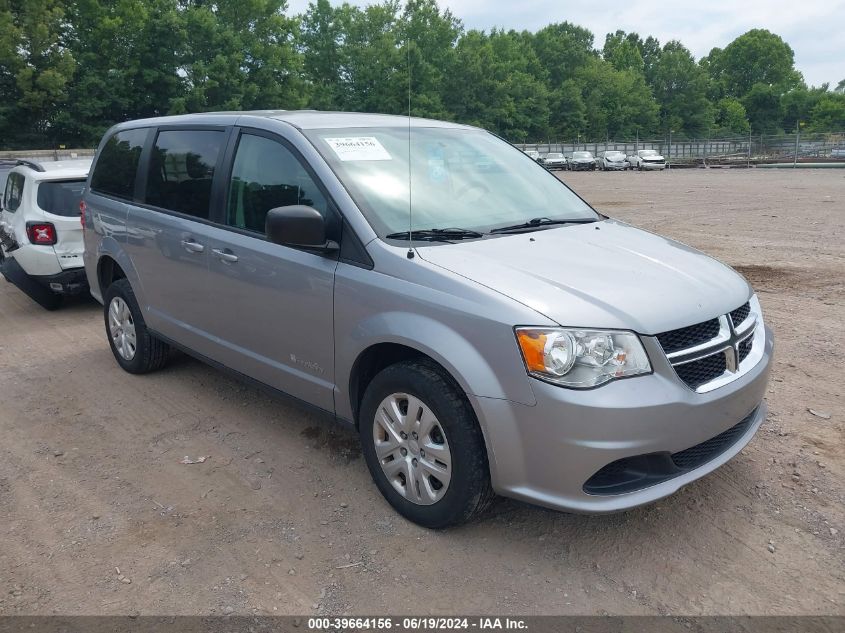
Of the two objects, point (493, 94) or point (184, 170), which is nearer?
point (184, 170)

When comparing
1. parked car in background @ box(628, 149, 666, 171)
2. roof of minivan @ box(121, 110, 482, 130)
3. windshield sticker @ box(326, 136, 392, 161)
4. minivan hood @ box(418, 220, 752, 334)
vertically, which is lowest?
minivan hood @ box(418, 220, 752, 334)

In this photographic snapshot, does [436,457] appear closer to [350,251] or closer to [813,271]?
[350,251]

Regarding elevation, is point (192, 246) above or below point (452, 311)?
above

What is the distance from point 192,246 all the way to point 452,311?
2152mm

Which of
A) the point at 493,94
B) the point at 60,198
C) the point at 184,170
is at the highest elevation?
the point at 493,94

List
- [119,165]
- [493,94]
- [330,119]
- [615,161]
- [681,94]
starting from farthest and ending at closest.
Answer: [681,94] → [493,94] → [615,161] → [119,165] → [330,119]

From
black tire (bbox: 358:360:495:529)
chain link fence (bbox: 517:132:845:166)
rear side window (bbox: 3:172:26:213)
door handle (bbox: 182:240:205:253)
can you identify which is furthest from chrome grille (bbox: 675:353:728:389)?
chain link fence (bbox: 517:132:845:166)

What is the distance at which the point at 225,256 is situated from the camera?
4062mm

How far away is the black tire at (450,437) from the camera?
2904 millimetres

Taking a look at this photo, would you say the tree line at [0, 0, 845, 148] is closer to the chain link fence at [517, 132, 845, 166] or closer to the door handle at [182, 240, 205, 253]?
the chain link fence at [517, 132, 845, 166]

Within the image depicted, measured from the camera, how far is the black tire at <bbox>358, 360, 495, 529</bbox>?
2.90 metres

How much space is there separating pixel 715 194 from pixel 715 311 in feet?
68.3

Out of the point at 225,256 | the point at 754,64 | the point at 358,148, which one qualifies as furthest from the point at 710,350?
the point at 754,64

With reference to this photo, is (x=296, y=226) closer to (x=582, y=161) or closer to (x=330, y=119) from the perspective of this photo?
(x=330, y=119)
